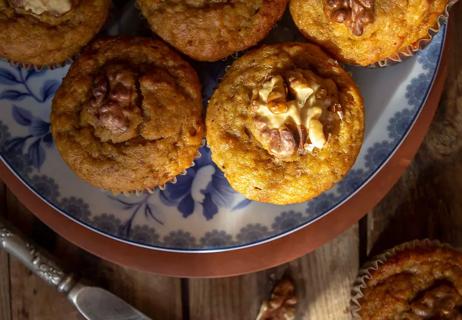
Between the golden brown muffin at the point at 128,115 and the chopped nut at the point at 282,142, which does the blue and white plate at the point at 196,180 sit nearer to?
the golden brown muffin at the point at 128,115

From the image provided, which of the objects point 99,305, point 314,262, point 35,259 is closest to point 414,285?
point 314,262

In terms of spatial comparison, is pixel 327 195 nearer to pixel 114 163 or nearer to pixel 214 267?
pixel 214 267

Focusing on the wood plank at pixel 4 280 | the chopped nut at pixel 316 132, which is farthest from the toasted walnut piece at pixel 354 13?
the wood plank at pixel 4 280

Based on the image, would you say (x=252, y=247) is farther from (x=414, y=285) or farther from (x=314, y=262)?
(x=414, y=285)

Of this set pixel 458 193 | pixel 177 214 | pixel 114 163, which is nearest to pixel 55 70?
pixel 114 163

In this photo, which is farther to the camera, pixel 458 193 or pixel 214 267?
pixel 458 193

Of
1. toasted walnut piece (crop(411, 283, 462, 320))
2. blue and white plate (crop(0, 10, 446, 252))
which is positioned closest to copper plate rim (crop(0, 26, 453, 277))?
blue and white plate (crop(0, 10, 446, 252))

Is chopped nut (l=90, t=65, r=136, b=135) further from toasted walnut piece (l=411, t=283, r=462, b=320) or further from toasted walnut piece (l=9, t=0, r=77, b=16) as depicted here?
toasted walnut piece (l=411, t=283, r=462, b=320)
